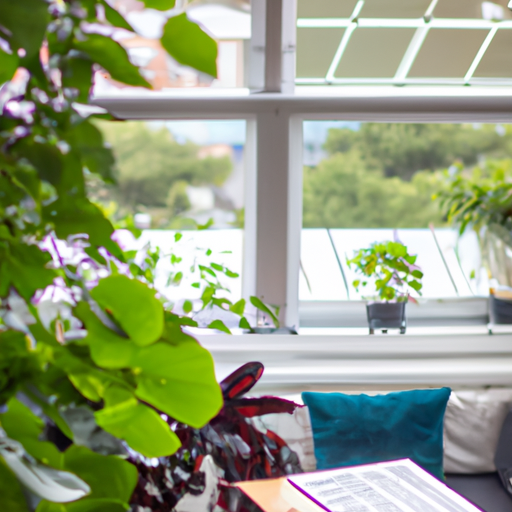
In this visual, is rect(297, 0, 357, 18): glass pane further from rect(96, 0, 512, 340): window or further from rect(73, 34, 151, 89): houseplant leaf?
rect(73, 34, 151, 89): houseplant leaf

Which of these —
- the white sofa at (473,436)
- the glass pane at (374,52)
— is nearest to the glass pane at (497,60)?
the glass pane at (374,52)

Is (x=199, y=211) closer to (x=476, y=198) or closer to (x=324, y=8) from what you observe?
(x=324, y=8)

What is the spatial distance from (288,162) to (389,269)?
606 millimetres

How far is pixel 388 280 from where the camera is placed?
7.32ft

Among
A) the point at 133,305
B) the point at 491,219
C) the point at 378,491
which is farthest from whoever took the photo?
the point at 491,219

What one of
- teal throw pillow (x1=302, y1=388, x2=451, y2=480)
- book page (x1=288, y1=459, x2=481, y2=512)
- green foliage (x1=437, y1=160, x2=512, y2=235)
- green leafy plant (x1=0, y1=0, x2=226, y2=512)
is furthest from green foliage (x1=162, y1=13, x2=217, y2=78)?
green foliage (x1=437, y1=160, x2=512, y2=235)

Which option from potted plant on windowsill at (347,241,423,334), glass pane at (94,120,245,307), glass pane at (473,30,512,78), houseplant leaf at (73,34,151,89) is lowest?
potted plant on windowsill at (347,241,423,334)

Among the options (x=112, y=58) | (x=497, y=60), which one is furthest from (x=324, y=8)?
(x=112, y=58)

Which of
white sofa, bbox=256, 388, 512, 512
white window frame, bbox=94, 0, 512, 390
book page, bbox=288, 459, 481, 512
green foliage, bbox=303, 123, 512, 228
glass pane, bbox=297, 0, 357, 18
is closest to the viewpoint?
book page, bbox=288, 459, 481, 512

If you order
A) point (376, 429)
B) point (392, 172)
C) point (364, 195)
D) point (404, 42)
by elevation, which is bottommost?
point (364, 195)

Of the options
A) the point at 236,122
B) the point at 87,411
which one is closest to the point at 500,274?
the point at 236,122

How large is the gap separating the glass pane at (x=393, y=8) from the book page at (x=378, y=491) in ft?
5.44

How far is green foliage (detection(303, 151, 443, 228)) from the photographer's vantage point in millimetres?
6043

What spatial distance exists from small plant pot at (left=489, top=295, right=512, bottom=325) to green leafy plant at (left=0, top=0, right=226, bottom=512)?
2286 millimetres
